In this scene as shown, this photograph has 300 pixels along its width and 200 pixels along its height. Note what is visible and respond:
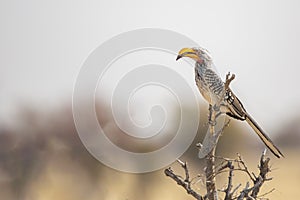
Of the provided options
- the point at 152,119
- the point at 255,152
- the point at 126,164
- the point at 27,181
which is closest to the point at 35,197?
the point at 27,181

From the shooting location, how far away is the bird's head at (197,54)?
1.81m

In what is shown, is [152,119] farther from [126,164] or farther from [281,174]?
[281,174]

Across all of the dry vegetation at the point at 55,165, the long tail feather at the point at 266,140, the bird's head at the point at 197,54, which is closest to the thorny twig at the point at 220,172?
the long tail feather at the point at 266,140

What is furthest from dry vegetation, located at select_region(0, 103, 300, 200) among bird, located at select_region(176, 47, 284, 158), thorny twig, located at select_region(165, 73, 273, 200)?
thorny twig, located at select_region(165, 73, 273, 200)

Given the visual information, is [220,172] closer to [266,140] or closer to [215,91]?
[266,140]

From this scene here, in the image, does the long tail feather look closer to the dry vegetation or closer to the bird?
the bird

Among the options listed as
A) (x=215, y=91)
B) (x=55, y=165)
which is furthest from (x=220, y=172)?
(x=55, y=165)

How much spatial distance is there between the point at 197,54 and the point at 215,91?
11cm

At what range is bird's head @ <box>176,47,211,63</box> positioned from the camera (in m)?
1.81

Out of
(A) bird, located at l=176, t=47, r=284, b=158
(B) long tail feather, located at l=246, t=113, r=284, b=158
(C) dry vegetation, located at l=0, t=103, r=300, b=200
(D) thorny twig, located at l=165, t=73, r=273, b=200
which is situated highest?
(C) dry vegetation, located at l=0, t=103, r=300, b=200

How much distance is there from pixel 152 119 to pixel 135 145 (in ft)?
6.17

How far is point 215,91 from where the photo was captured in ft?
6.04

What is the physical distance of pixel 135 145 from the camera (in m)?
4.31

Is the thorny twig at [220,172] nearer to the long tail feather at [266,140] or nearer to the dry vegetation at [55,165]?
the long tail feather at [266,140]
